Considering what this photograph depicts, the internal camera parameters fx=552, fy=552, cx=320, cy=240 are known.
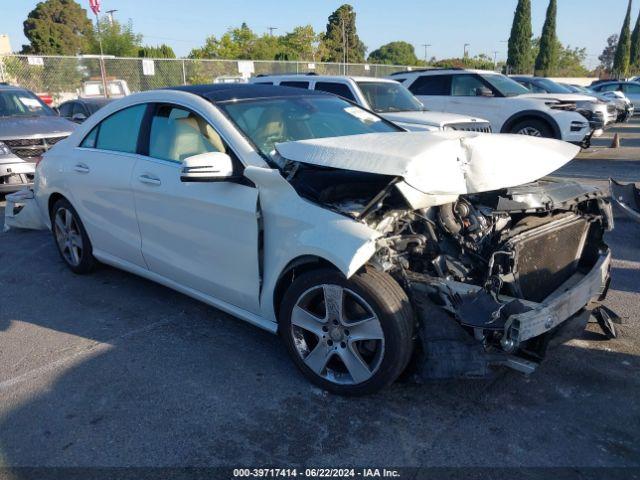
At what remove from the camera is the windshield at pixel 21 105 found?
9.74 m

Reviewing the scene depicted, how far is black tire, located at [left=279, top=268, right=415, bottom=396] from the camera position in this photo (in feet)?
9.59

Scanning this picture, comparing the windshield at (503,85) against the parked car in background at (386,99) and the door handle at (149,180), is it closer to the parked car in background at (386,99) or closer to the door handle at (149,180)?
the parked car in background at (386,99)

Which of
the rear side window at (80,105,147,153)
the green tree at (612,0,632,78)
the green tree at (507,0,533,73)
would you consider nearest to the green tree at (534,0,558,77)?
the green tree at (507,0,533,73)

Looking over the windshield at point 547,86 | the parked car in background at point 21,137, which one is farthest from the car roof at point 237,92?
the windshield at point 547,86

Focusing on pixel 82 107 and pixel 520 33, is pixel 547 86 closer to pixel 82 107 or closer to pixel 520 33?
pixel 82 107

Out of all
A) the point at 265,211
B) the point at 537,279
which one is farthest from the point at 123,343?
the point at 537,279

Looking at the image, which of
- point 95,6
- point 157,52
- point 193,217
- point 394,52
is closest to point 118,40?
point 157,52

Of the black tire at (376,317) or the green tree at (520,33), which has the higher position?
the green tree at (520,33)

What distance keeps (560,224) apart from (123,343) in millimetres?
3101

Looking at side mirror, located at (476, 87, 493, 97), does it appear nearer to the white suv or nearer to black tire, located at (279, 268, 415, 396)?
the white suv

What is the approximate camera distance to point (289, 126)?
4.06 meters

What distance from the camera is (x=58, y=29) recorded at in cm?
6338

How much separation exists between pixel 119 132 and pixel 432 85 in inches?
375

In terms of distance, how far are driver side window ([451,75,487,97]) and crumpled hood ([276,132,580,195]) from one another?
30.6ft
